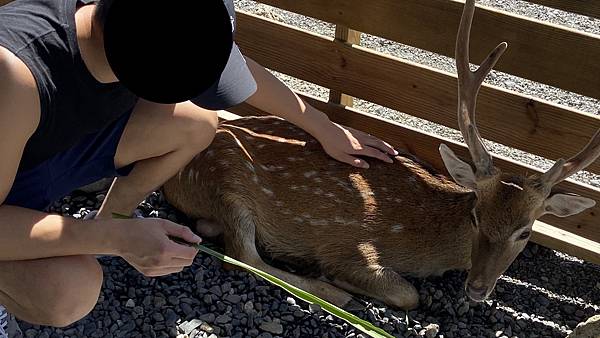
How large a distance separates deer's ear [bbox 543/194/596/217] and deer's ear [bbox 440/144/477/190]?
35 centimetres

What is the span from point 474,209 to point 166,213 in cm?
160

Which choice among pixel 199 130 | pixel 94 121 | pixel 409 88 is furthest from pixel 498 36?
pixel 94 121

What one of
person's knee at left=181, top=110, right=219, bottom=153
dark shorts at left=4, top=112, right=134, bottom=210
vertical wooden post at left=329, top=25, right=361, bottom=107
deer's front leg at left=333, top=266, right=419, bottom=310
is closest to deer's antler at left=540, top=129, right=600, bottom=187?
deer's front leg at left=333, top=266, right=419, bottom=310

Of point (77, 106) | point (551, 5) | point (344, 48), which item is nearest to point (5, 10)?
point (77, 106)

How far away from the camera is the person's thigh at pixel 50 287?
2.85 m

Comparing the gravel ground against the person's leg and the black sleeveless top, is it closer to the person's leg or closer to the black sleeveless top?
the person's leg

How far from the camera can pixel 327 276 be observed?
4258mm

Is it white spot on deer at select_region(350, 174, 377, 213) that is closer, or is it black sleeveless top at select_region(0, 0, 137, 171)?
black sleeveless top at select_region(0, 0, 137, 171)

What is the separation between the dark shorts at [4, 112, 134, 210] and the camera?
3051 millimetres

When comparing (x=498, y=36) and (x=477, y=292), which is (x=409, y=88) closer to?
(x=498, y=36)

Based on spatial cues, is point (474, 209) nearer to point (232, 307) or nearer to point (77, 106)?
point (232, 307)

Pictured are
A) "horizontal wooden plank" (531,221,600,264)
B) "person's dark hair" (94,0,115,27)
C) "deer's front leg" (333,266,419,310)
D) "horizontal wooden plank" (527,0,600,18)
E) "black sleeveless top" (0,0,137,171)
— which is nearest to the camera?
"person's dark hair" (94,0,115,27)

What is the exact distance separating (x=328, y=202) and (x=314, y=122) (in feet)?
1.42

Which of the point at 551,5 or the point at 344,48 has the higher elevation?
the point at 551,5
